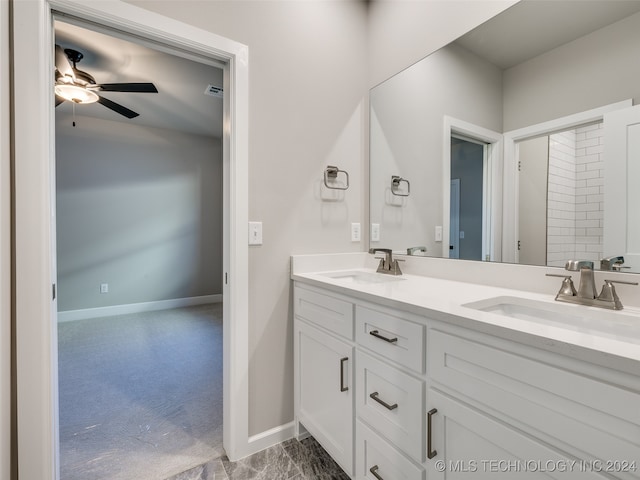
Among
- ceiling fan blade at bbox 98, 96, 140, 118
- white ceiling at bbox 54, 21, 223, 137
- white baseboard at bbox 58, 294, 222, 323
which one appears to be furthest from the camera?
white baseboard at bbox 58, 294, 222, 323

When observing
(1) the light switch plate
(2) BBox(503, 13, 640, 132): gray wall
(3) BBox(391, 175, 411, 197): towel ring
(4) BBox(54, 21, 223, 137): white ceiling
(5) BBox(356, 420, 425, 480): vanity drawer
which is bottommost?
(5) BBox(356, 420, 425, 480): vanity drawer

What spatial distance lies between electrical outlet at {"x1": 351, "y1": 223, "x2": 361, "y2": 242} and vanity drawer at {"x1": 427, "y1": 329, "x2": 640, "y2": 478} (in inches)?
43.8

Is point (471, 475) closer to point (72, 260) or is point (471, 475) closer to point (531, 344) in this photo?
point (531, 344)

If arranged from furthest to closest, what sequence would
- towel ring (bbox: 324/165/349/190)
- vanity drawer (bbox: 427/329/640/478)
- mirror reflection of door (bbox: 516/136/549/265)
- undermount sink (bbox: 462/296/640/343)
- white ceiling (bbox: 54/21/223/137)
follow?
white ceiling (bbox: 54/21/223/137) → towel ring (bbox: 324/165/349/190) → mirror reflection of door (bbox: 516/136/549/265) → undermount sink (bbox: 462/296/640/343) → vanity drawer (bbox: 427/329/640/478)

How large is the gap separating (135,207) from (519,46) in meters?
4.58

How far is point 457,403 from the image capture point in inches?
33.1

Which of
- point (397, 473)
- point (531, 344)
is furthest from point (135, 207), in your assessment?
point (531, 344)

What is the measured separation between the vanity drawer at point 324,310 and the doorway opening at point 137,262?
2.87 ft

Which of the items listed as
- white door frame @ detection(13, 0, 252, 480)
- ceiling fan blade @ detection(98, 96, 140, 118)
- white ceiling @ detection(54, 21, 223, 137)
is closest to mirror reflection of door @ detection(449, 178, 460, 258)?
white door frame @ detection(13, 0, 252, 480)

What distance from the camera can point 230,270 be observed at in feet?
4.93

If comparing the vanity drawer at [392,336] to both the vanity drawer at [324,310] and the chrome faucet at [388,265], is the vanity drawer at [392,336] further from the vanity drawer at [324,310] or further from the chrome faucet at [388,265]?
the chrome faucet at [388,265]

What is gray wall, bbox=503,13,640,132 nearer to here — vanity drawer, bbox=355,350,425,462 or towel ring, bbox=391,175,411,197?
towel ring, bbox=391,175,411,197

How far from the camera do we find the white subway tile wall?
1.06 meters

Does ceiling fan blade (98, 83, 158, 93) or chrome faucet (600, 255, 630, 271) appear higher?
ceiling fan blade (98, 83, 158, 93)
